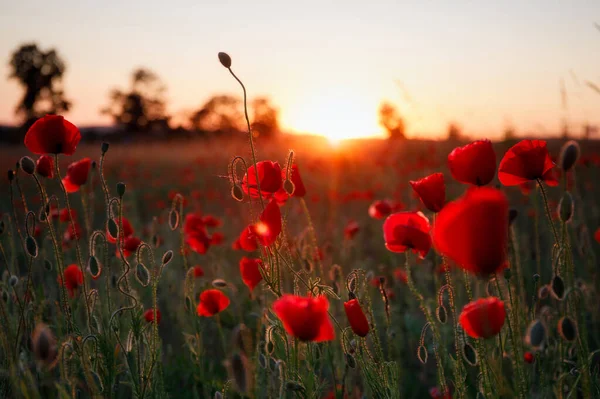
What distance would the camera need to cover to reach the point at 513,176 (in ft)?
5.44

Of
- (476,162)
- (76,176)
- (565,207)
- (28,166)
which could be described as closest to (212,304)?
(76,176)

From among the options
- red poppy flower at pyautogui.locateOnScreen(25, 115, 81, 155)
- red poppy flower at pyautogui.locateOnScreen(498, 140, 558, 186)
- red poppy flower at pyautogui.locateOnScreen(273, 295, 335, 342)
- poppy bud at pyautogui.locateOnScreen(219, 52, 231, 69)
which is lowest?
red poppy flower at pyautogui.locateOnScreen(273, 295, 335, 342)

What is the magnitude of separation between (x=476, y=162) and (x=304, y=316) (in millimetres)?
701

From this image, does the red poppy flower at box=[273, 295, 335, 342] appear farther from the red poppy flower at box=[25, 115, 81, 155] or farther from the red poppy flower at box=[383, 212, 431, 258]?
the red poppy flower at box=[25, 115, 81, 155]

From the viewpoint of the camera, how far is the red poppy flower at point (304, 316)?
119 centimetres

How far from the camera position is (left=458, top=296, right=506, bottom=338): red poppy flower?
1.19 meters

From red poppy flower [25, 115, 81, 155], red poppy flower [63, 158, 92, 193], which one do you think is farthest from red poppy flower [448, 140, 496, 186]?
red poppy flower [63, 158, 92, 193]

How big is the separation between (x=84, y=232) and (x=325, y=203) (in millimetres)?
3416

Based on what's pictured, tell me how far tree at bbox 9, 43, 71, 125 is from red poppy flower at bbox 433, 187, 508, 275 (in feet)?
160

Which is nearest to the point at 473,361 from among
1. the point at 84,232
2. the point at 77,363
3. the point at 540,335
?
the point at 540,335

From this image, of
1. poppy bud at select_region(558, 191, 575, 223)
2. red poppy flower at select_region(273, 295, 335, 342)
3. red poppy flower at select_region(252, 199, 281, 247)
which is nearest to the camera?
red poppy flower at select_region(273, 295, 335, 342)

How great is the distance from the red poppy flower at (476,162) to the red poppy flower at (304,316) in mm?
609

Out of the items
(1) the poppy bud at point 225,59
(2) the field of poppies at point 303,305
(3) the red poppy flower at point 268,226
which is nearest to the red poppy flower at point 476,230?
(2) the field of poppies at point 303,305

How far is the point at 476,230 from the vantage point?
954mm
